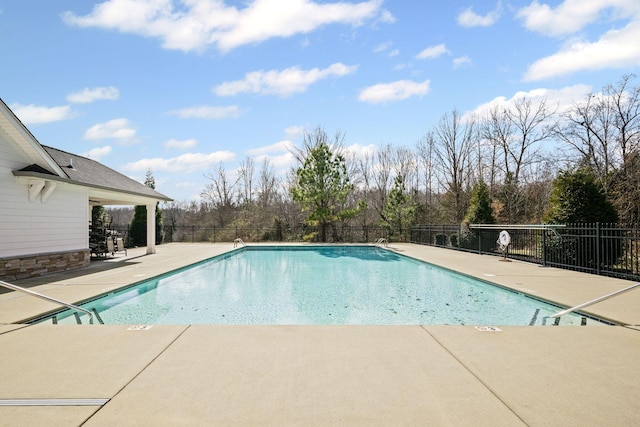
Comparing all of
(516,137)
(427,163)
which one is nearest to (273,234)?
(427,163)

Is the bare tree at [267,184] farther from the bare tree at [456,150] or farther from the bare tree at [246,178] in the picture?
the bare tree at [456,150]

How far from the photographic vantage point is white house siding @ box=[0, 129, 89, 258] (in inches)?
336

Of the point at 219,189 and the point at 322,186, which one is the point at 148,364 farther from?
the point at 219,189

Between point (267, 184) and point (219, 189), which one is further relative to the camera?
point (219, 189)

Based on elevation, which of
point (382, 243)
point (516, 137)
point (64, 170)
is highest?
point (516, 137)

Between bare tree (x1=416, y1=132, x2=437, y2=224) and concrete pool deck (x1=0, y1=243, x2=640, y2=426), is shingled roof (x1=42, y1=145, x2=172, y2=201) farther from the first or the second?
bare tree (x1=416, y1=132, x2=437, y2=224)

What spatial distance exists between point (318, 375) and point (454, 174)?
23.7m

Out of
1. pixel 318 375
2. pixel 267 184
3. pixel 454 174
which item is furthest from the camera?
pixel 267 184

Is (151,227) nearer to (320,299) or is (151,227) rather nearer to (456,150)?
(320,299)

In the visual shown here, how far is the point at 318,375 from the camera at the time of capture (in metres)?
3.14

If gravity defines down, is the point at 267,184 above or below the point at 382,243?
above

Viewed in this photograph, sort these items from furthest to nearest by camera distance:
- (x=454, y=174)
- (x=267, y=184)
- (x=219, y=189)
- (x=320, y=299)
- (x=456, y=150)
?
1. (x=219, y=189)
2. (x=267, y=184)
3. (x=456, y=150)
4. (x=454, y=174)
5. (x=320, y=299)

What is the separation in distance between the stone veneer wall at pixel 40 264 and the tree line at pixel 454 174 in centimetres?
1278

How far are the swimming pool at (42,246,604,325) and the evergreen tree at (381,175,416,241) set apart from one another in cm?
987
